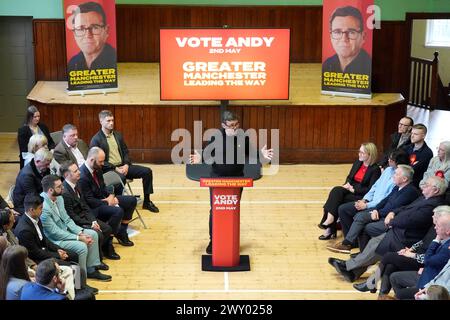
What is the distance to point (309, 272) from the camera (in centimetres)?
859

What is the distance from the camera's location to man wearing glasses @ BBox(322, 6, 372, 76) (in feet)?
40.0

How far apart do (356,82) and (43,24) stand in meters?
5.46

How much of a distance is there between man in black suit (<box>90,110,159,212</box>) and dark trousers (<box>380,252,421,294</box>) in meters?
3.72

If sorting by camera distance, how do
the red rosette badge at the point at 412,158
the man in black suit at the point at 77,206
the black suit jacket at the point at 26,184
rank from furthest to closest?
the red rosette badge at the point at 412,158 → the black suit jacket at the point at 26,184 → the man in black suit at the point at 77,206

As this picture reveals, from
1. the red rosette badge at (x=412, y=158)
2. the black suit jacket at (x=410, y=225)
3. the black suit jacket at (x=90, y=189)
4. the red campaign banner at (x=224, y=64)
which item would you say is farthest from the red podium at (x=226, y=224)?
the red campaign banner at (x=224, y=64)

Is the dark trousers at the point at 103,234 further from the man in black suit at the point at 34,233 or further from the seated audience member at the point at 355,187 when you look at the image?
the seated audience member at the point at 355,187

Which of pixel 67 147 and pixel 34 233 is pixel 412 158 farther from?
pixel 34 233

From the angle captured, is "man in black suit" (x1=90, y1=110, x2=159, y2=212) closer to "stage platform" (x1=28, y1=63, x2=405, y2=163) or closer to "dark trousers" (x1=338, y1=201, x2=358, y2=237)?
"stage platform" (x1=28, y1=63, x2=405, y2=163)

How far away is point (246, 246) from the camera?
30.6 feet

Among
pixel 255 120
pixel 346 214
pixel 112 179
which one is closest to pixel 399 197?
pixel 346 214

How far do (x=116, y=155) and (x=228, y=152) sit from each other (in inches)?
81.1

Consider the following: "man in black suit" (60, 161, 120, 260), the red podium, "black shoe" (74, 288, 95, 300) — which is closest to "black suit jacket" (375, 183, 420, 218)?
the red podium

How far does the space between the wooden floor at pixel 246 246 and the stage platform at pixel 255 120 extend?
0.41 m

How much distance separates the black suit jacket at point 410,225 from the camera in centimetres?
774
